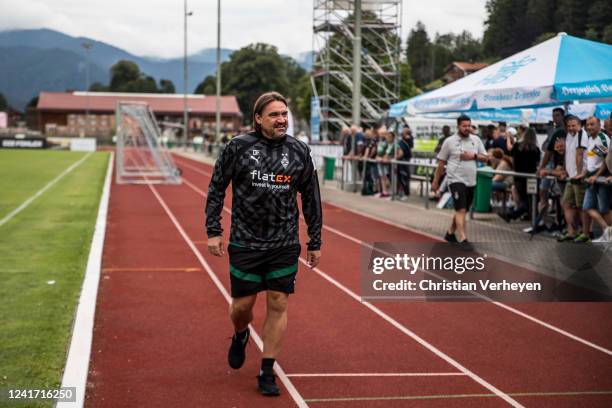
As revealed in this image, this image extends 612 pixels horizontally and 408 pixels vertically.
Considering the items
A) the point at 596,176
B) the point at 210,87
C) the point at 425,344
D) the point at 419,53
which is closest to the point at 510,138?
the point at 596,176

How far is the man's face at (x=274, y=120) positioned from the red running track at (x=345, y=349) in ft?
5.73

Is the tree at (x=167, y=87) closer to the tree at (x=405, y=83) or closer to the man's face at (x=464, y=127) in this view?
the tree at (x=405, y=83)

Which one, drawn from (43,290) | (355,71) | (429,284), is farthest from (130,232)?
(355,71)

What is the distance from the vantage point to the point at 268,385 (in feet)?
18.1

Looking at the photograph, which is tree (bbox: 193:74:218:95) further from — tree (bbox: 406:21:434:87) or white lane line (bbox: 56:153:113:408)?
white lane line (bbox: 56:153:113:408)

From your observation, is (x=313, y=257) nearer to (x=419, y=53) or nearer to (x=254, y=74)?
(x=254, y=74)

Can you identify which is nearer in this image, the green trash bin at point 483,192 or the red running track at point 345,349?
the red running track at point 345,349

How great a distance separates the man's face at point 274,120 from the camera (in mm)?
5352

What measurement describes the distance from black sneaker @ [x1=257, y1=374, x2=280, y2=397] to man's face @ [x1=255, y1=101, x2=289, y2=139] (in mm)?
1607

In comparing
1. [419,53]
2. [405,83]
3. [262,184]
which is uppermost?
[419,53]

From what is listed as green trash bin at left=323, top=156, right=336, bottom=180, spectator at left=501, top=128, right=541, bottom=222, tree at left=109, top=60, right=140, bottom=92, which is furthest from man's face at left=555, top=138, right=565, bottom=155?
tree at left=109, top=60, right=140, bottom=92

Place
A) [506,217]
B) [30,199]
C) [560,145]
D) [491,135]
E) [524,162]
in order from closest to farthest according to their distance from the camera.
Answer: [560,145] < [524,162] < [506,217] < [491,135] < [30,199]

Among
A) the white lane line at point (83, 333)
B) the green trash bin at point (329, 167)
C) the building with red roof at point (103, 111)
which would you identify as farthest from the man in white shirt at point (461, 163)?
the building with red roof at point (103, 111)

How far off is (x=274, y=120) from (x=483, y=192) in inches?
439
